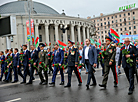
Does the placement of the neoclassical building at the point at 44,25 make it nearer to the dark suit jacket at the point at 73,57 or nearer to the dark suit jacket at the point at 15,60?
the dark suit jacket at the point at 15,60

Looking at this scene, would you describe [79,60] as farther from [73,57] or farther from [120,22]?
[120,22]

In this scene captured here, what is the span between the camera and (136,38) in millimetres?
27750

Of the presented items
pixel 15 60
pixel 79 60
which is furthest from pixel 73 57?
pixel 15 60

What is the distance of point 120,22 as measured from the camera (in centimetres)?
9962

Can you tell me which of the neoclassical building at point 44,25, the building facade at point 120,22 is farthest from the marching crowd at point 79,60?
the building facade at point 120,22

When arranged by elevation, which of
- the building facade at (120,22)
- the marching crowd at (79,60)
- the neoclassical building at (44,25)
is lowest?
the marching crowd at (79,60)

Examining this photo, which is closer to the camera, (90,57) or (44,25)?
(90,57)

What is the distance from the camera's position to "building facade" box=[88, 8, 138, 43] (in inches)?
3760

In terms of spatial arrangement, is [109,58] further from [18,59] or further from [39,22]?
[39,22]

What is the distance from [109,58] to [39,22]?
2201 inches

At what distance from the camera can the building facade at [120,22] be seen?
3760 inches

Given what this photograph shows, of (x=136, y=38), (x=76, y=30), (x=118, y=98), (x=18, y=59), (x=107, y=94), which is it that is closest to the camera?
(x=118, y=98)

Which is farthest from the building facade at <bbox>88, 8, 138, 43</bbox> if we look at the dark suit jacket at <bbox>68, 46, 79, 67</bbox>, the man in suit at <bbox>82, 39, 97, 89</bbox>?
the man in suit at <bbox>82, 39, 97, 89</bbox>

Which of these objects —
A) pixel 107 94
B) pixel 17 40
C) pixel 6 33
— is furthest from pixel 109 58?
pixel 17 40
